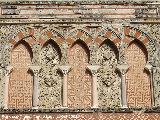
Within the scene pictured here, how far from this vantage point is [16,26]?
1104 cm

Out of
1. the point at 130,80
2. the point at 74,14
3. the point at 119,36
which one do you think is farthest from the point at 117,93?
the point at 74,14

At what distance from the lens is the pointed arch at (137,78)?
420 inches

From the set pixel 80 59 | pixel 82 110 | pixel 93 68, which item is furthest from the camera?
pixel 80 59

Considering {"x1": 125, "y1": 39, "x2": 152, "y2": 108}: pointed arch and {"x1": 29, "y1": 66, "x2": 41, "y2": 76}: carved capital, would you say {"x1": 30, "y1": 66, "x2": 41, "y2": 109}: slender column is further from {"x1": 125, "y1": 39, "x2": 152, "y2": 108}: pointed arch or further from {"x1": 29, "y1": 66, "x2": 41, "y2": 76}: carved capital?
{"x1": 125, "y1": 39, "x2": 152, "y2": 108}: pointed arch

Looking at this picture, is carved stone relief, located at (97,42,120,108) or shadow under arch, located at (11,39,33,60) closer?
carved stone relief, located at (97,42,120,108)

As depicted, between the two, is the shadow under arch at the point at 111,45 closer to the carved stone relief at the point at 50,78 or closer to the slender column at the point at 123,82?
the slender column at the point at 123,82

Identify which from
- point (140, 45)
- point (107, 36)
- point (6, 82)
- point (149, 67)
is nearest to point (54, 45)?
point (107, 36)

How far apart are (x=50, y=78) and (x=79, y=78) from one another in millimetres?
596

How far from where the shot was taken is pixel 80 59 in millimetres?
10938

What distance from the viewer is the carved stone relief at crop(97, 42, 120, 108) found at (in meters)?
10.6

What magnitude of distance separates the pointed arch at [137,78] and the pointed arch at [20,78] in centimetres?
202

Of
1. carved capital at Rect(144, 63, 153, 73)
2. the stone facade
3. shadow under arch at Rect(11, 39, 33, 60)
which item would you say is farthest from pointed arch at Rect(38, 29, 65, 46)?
carved capital at Rect(144, 63, 153, 73)

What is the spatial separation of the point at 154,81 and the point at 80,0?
2343 mm

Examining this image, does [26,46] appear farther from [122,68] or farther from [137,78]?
[137,78]
